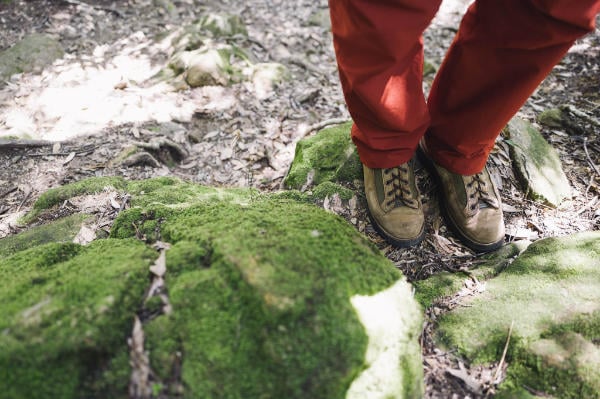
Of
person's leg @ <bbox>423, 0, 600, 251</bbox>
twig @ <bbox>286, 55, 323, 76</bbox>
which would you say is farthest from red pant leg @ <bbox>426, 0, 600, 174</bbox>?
twig @ <bbox>286, 55, 323, 76</bbox>

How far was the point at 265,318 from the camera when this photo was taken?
1305 millimetres

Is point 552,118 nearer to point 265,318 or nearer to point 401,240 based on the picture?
point 401,240

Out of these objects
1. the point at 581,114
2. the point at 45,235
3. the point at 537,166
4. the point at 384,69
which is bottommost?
the point at 45,235

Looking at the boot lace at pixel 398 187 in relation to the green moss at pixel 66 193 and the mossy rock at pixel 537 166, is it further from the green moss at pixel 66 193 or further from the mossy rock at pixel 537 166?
the green moss at pixel 66 193

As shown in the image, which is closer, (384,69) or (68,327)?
(68,327)

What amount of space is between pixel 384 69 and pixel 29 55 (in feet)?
15.1

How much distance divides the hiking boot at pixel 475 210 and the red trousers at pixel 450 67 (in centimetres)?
8

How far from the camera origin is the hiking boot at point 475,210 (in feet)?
7.91

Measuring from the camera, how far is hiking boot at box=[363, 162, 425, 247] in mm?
2385

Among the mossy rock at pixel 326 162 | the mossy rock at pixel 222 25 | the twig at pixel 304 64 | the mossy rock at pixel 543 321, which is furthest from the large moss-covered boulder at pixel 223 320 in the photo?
the mossy rock at pixel 222 25

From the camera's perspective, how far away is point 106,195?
8.43 feet

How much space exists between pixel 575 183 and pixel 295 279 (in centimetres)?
262

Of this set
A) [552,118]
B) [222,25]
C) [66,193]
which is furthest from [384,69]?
[222,25]

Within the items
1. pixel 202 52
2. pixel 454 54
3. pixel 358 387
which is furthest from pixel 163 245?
pixel 202 52
